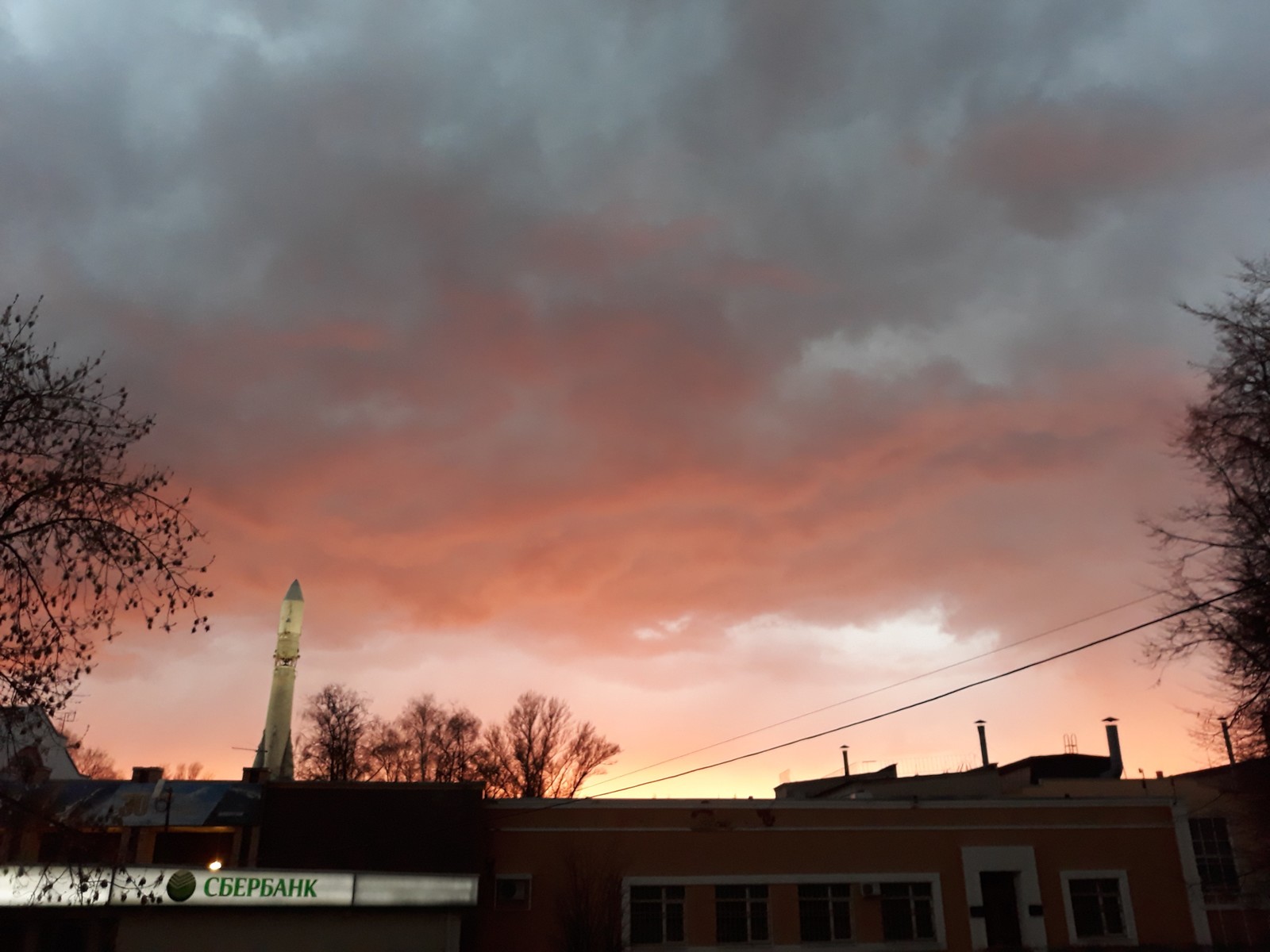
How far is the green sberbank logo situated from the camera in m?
23.9

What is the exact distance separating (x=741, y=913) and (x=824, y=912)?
256 cm

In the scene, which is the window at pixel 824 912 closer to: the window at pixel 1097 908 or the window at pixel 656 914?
the window at pixel 656 914

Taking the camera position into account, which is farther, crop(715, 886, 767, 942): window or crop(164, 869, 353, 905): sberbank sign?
crop(715, 886, 767, 942): window

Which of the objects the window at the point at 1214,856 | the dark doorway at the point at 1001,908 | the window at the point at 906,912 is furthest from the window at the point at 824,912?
the window at the point at 1214,856

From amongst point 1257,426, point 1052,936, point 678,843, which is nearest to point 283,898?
point 678,843

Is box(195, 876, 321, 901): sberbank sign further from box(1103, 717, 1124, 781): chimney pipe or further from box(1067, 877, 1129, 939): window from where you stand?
box(1103, 717, 1124, 781): chimney pipe

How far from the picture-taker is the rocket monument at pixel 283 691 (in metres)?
65.5

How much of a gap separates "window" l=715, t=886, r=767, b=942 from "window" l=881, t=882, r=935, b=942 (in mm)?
3686

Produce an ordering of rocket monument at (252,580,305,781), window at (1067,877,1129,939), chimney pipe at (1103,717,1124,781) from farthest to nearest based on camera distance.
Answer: rocket monument at (252,580,305,781)
chimney pipe at (1103,717,1124,781)
window at (1067,877,1129,939)

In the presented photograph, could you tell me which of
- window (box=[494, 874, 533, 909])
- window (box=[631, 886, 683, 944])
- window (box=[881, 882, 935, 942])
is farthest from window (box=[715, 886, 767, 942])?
window (box=[494, 874, 533, 909])

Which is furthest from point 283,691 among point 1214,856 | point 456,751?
point 1214,856

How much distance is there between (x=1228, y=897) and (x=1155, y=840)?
2804mm

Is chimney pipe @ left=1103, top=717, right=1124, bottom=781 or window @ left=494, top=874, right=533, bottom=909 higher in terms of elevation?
chimney pipe @ left=1103, top=717, right=1124, bottom=781

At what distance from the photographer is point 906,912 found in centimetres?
2953
